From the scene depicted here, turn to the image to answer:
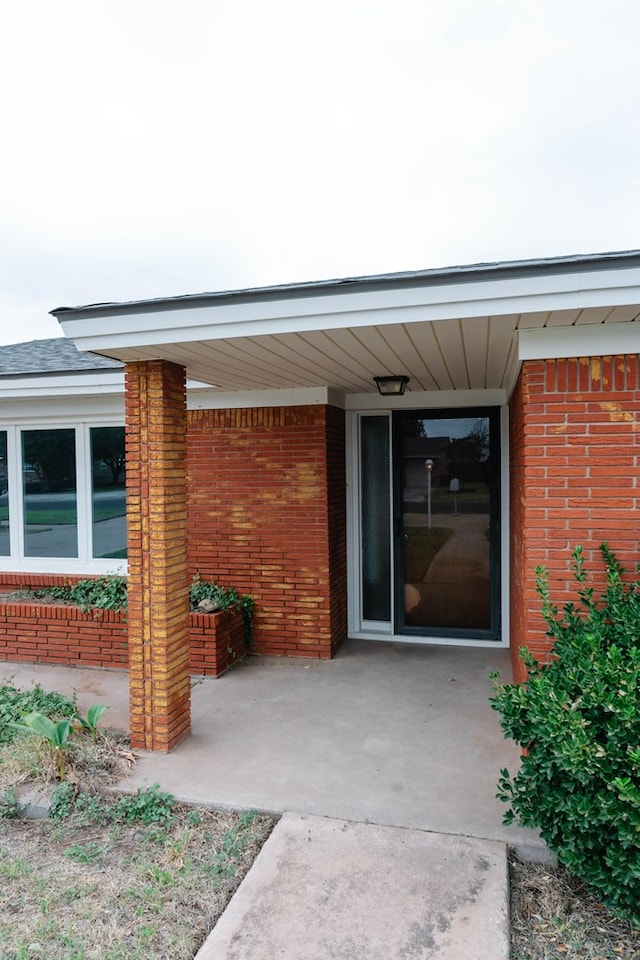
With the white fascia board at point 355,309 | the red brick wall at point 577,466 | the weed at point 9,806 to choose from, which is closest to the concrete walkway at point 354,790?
the weed at point 9,806

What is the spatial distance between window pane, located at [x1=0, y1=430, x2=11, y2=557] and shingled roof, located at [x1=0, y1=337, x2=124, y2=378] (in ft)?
3.16

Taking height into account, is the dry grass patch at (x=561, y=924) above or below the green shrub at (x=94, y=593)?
below

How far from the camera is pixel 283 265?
32156 mm

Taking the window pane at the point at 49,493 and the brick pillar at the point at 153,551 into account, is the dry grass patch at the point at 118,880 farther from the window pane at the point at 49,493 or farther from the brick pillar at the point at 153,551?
the window pane at the point at 49,493

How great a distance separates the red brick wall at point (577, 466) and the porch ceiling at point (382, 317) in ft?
0.67

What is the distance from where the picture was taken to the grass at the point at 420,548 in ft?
21.6

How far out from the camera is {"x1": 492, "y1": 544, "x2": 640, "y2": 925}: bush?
2.32m

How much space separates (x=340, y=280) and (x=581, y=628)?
2.12 metres

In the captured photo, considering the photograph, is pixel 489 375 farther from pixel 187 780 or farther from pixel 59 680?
pixel 59 680

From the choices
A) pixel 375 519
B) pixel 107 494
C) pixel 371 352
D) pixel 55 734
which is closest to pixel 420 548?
pixel 375 519

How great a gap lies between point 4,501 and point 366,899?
6.27 m

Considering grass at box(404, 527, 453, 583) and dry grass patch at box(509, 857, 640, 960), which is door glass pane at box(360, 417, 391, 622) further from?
dry grass patch at box(509, 857, 640, 960)

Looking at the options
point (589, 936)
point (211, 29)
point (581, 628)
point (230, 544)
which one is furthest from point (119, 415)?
point (211, 29)

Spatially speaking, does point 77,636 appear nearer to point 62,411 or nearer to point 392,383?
point 62,411
